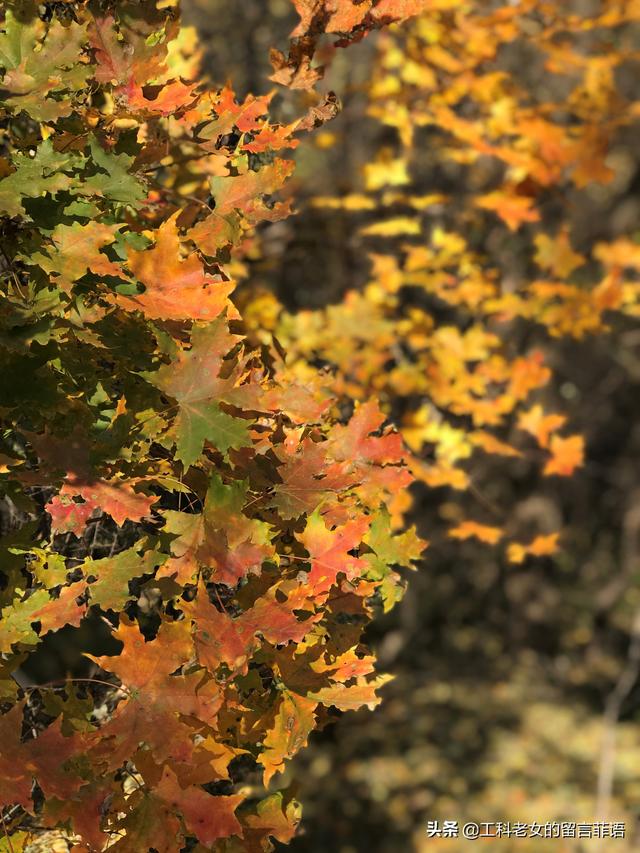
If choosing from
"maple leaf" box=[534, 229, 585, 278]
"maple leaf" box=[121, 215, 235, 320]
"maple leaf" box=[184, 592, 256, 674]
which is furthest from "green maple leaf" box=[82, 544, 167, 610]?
"maple leaf" box=[534, 229, 585, 278]

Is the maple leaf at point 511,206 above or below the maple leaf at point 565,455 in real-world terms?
above

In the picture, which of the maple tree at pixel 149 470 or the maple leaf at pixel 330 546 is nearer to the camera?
the maple tree at pixel 149 470

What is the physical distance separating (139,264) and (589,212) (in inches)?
357

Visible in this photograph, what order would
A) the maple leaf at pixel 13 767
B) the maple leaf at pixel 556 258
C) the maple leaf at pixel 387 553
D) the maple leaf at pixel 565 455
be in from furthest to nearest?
the maple leaf at pixel 556 258
the maple leaf at pixel 565 455
the maple leaf at pixel 387 553
the maple leaf at pixel 13 767

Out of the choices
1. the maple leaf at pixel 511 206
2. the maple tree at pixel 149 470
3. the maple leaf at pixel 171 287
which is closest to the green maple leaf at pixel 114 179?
the maple tree at pixel 149 470

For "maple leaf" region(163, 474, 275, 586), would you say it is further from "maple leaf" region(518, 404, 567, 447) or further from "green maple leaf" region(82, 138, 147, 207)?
"maple leaf" region(518, 404, 567, 447)

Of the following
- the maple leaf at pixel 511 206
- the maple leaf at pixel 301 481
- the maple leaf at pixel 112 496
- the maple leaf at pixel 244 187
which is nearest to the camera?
the maple leaf at pixel 112 496

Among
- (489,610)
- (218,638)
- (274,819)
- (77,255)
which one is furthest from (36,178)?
(489,610)

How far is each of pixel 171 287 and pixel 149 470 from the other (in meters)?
0.30

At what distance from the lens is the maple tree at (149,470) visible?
4.29ft

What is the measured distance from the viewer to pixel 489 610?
26.7ft

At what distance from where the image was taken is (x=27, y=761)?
127 centimetres

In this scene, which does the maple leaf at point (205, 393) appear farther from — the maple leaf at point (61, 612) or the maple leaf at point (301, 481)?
the maple leaf at point (61, 612)

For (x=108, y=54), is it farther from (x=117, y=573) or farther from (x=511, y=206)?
(x=511, y=206)
